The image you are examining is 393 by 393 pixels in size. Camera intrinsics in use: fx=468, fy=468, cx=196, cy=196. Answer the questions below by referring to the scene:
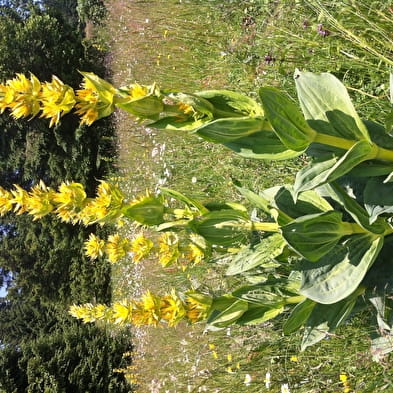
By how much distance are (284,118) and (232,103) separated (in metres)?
0.24

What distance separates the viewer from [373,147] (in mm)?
1470

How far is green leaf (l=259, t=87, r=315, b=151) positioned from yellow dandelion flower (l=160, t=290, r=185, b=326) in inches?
32.5

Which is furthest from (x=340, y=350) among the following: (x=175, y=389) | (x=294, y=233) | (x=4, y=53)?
(x=4, y=53)

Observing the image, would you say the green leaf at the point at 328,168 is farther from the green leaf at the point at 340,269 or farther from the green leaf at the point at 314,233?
the green leaf at the point at 340,269

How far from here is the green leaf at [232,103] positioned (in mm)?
1502

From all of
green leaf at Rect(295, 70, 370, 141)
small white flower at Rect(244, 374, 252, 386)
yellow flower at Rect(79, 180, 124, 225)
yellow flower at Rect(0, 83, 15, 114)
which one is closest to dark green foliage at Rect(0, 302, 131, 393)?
small white flower at Rect(244, 374, 252, 386)

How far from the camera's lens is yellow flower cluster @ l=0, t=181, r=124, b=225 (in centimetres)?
165

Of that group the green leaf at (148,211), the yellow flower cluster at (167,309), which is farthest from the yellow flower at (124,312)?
the green leaf at (148,211)

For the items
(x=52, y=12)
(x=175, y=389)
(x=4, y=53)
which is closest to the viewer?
(x=175, y=389)

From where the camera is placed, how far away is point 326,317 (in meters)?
1.89

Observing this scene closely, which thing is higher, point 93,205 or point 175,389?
point 93,205

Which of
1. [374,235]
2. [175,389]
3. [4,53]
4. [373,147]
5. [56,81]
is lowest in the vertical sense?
[175,389]

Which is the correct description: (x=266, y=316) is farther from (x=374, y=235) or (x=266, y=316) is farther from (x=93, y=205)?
(x=93, y=205)

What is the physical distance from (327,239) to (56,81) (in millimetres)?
1022
